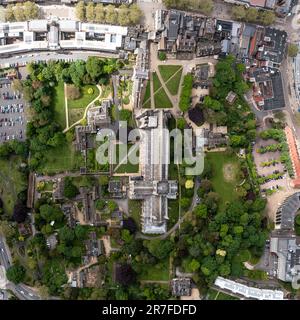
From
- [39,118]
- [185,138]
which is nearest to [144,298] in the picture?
[185,138]

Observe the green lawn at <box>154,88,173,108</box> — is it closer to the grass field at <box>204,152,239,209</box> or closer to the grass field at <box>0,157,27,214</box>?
the grass field at <box>204,152,239,209</box>

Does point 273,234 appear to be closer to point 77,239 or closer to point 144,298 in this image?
point 144,298

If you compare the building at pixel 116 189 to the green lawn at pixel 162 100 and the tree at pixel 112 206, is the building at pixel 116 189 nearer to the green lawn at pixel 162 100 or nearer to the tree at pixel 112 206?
the tree at pixel 112 206

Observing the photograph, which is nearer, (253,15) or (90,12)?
(90,12)

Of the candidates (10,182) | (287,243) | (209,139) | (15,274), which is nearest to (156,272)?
(287,243)

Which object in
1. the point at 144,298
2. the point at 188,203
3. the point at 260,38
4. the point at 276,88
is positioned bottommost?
the point at 144,298

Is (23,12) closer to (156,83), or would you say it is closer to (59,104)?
(59,104)
